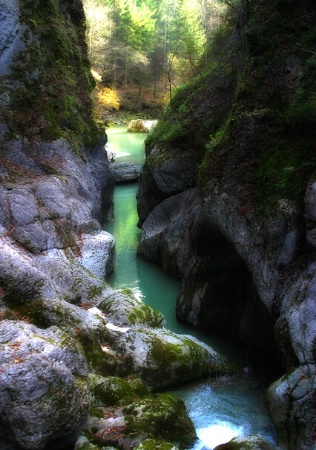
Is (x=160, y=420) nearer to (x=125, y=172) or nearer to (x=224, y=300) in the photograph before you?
(x=224, y=300)

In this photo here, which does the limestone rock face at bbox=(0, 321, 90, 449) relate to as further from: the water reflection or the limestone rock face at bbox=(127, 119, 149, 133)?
the limestone rock face at bbox=(127, 119, 149, 133)

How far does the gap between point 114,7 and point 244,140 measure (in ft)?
185

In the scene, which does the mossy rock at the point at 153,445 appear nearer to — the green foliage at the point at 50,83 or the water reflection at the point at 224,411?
the water reflection at the point at 224,411

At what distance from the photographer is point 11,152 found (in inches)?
655

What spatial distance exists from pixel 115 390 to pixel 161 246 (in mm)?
10813

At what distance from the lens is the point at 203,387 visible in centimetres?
1119

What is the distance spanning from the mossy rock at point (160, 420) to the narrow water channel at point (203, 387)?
439 mm

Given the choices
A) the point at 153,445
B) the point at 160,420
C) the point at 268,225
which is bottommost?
the point at 160,420

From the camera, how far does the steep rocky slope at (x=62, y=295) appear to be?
7.54m

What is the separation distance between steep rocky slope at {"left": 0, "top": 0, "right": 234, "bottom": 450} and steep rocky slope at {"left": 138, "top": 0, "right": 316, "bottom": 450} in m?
2.06

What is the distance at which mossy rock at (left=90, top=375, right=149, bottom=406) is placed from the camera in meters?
8.85

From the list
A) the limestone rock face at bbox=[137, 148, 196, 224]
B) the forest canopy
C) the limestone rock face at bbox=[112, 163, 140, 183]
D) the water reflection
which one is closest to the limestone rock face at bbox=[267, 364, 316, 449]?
the water reflection

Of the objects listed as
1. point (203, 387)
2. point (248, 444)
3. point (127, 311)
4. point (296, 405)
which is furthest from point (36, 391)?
point (203, 387)

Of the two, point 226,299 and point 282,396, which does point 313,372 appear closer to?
point 282,396
